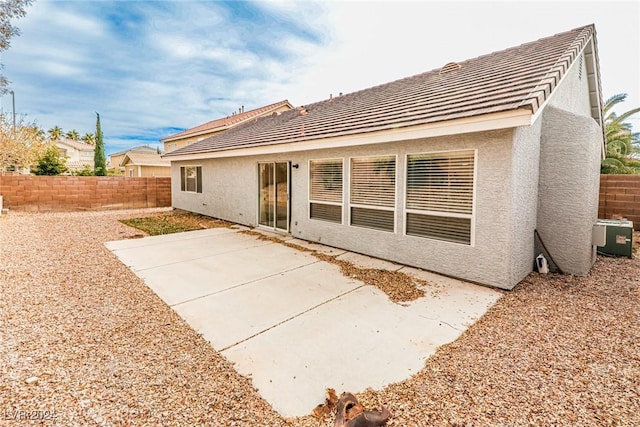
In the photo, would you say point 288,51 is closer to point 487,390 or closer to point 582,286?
point 582,286

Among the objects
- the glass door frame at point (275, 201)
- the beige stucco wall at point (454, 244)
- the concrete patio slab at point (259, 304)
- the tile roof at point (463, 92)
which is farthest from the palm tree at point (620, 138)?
the concrete patio slab at point (259, 304)

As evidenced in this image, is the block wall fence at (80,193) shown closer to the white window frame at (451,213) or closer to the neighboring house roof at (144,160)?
the neighboring house roof at (144,160)

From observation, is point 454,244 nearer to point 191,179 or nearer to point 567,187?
point 567,187

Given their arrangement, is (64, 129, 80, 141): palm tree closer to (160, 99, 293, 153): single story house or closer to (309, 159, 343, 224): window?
(160, 99, 293, 153): single story house

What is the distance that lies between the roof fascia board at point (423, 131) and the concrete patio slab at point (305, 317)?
2.74 m

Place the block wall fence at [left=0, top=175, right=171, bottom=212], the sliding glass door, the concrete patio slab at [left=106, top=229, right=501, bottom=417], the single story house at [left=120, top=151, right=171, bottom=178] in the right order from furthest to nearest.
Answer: the single story house at [left=120, top=151, right=171, bottom=178], the block wall fence at [left=0, top=175, right=171, bottom=212], the sliding glass door, the concrete patio slab at [left=106, top=229, right=501, bottom=417]

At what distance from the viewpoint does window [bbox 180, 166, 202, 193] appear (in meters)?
14.3

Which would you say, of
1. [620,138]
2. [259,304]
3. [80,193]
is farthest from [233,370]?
[620,138]

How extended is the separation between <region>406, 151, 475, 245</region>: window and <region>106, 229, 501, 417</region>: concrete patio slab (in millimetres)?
931

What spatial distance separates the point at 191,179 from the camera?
15008 millimetres

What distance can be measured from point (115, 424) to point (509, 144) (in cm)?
608

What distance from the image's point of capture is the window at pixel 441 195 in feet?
18.1

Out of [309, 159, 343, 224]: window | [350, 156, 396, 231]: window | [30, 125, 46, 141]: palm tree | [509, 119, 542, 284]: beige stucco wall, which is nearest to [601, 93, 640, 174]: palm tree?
[509, 119, 542, 284]: beige stucco wall

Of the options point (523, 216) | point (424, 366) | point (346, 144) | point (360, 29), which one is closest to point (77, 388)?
point (424, 366)
